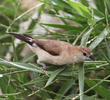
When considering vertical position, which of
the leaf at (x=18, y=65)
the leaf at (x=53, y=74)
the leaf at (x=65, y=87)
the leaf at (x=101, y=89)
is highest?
the leaf at (x=18, y=65)

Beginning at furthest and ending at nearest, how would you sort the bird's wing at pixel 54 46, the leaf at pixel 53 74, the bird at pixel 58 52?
the bird's wing at pixel 54 46, the bird at pixel 58 52, the leaf at pixel 53 74

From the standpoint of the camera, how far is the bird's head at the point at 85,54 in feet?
6.73

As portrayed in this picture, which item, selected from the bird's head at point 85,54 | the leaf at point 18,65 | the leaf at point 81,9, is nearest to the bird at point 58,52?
the bird's head at point 85,54

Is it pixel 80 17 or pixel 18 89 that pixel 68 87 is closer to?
pixel 18 89

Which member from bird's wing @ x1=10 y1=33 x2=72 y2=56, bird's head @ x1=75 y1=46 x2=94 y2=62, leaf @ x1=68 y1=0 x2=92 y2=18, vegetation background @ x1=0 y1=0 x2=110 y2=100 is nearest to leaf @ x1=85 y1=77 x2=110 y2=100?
vegetation background @ x1=0 y1=0 x2=110 y2=100

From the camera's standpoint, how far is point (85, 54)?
81.6 inches

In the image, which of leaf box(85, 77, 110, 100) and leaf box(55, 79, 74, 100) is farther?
leaf box(55, 79, 74, 100)

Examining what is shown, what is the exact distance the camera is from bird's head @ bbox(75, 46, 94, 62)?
205 cm

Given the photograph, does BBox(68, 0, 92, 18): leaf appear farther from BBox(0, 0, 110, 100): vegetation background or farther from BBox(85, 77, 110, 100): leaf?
BBox(85, 77, 110, 100): leaf

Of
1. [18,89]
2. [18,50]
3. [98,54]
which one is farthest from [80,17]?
[18,50]

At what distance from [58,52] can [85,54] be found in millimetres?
243

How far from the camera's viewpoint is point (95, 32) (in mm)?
2268

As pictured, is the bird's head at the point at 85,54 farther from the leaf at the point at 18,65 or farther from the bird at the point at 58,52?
the leaf at the point at 18,65

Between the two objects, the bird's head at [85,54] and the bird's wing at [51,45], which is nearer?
the bird's head at [85,54]
